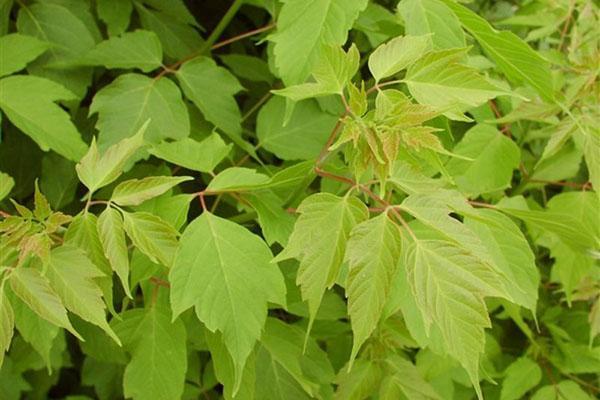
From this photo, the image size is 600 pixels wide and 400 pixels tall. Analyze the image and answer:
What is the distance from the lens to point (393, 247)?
2.42 feet

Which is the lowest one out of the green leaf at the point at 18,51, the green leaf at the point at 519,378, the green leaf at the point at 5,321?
the green leaf at the point at 519,378

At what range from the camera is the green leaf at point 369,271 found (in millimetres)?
707

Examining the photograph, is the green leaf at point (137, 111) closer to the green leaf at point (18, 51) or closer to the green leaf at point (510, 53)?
the green leaf at point (18, 51)

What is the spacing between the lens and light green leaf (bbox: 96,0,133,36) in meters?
1.29

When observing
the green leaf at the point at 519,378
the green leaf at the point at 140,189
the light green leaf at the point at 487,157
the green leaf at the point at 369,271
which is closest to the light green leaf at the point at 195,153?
the green leaf at the point at 140,189

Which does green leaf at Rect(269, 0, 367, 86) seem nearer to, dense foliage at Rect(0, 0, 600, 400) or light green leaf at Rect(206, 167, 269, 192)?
dense foliage at Rect(0, 0, 600, 400)

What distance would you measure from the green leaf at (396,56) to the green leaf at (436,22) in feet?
0.48

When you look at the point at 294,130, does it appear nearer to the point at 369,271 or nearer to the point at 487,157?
the point at 487,157

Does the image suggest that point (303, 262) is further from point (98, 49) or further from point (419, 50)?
point (98, 49)

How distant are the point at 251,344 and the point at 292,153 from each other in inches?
20.2

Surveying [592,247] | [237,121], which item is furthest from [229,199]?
[592,247]

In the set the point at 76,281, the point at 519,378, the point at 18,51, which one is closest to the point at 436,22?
the point at 76,281

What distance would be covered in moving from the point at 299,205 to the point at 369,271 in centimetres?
15

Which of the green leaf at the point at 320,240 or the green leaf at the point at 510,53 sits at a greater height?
the green leaf at the point at 510,53
